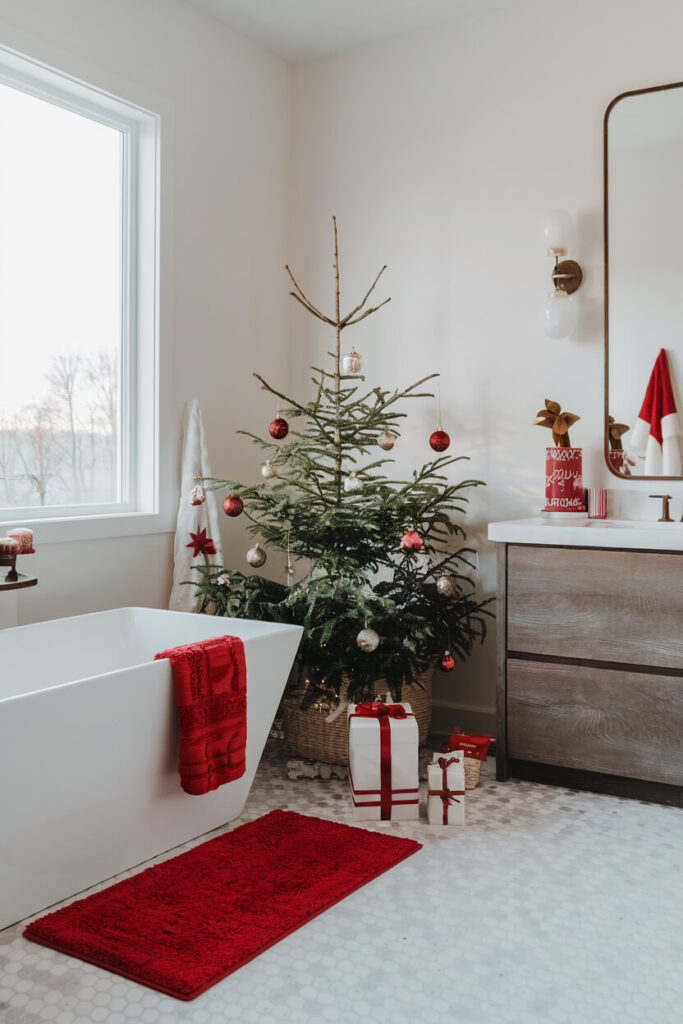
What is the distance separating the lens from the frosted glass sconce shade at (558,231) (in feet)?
10.6

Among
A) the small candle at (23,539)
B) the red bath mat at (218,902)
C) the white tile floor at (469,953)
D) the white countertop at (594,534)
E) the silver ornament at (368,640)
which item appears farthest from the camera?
the silver ornament at (368,640)

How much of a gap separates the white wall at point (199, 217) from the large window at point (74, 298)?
0.10 meters

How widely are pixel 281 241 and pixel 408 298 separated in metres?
0.66

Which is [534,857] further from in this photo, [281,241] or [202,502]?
[281,241]

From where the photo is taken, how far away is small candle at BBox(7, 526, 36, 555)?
8.28 ft

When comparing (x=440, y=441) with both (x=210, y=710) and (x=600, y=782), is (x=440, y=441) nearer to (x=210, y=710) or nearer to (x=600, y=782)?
(x=600, y=782)

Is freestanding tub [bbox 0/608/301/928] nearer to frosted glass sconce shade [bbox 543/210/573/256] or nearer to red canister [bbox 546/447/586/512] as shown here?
red canister [bbox 546/447/586/512]

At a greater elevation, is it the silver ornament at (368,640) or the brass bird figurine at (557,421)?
the brass bird figurine at (557,421)

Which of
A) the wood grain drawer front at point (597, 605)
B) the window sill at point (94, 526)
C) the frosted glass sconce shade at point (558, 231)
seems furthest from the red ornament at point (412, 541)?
the frosted glass sconce shade at point (558, 231)

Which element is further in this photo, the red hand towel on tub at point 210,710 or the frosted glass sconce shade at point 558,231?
the frosted glass sconce shade at point 558,231

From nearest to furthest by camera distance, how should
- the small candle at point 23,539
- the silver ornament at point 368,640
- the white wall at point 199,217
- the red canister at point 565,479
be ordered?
the small candle at point 23,539
the silver ornament at point 368,640
the white wall at point 199,217
the red canister at point 565,479

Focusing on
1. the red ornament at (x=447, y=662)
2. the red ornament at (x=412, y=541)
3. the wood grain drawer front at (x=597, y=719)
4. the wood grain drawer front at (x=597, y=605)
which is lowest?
the wood grain drawer front at (x=597, y=719)

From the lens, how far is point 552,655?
2865 mm

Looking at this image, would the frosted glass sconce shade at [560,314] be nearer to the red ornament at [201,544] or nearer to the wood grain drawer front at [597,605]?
the wood grain drawer front at [597,605]
